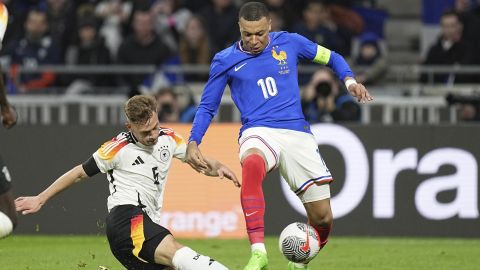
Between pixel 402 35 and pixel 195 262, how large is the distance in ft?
42.2

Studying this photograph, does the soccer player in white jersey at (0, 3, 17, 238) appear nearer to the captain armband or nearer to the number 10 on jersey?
the number 10 on jersey

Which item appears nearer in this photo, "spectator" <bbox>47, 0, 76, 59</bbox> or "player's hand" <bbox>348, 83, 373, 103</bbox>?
"player's hand" <bbox>348, 83, 373, 103</bbox>

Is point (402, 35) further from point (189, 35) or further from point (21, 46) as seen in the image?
point (21, 46)

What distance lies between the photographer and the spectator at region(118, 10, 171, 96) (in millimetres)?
17672

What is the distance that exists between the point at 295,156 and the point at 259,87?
0.62m

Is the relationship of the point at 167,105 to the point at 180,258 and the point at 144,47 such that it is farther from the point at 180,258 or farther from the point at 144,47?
the point at 180,258

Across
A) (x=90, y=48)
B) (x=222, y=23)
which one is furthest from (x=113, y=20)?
(x=222, y=23)

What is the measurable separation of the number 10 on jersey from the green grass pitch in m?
2.11

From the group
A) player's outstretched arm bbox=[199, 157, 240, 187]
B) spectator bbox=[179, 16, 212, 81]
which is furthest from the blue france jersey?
spectator bbox=[179, 16, 212, 81]

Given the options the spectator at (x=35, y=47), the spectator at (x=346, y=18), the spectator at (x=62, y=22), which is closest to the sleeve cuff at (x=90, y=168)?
the spectator at (x=35, y=47)

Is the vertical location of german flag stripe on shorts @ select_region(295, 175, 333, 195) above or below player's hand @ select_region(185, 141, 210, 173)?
below

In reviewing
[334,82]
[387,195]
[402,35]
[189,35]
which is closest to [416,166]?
[387,195]

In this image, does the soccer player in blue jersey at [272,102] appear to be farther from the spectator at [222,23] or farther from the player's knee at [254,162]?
the spectator at [222,23]

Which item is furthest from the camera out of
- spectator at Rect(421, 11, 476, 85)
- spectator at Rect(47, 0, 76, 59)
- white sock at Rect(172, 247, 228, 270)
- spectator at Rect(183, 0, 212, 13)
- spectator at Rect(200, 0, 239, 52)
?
spectator at Rect(183, 0, 212, 13)
